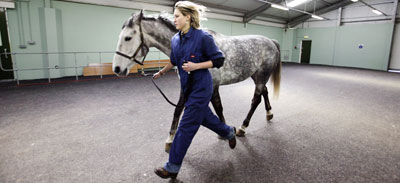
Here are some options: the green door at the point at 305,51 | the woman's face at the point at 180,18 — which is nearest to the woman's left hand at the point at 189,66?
the woman's face at the point at 180,18

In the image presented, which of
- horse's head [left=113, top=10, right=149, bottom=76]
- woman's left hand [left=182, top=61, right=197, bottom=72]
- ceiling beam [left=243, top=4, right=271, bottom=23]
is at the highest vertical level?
ceiling beam [left=243, top=4, right=271, bottom=23]

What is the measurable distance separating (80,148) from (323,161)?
2788 mm

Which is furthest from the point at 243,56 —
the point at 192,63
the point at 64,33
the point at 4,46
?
the point at 4,46

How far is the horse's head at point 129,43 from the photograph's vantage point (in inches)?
95.1

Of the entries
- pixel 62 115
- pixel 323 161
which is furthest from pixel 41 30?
pixel 323 161

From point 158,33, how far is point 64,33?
7.40 metres

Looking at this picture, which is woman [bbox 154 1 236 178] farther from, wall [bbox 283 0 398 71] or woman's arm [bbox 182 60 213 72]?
wall [bbox 283 0 398 71]

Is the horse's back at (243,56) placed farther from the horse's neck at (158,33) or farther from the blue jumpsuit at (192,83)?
the blue jumpsuit at (192,83)

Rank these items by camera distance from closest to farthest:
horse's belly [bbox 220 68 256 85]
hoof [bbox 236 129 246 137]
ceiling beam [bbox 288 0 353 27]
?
horse's belly [bbox 220 68 256 85]
hoof [bbox 236 129 246 137]
ceiling beam [bbox 288 0 353 27]

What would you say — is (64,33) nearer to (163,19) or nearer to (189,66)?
(163,19)

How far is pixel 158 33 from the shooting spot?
249 cm

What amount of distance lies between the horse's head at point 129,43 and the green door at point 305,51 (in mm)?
17298

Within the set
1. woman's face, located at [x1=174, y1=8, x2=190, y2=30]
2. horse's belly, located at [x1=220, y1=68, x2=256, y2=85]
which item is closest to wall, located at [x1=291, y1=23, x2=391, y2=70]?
horse's belly, located at [x1=220, y1=68, x2=256, y2=85]

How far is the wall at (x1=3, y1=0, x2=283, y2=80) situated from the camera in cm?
729
